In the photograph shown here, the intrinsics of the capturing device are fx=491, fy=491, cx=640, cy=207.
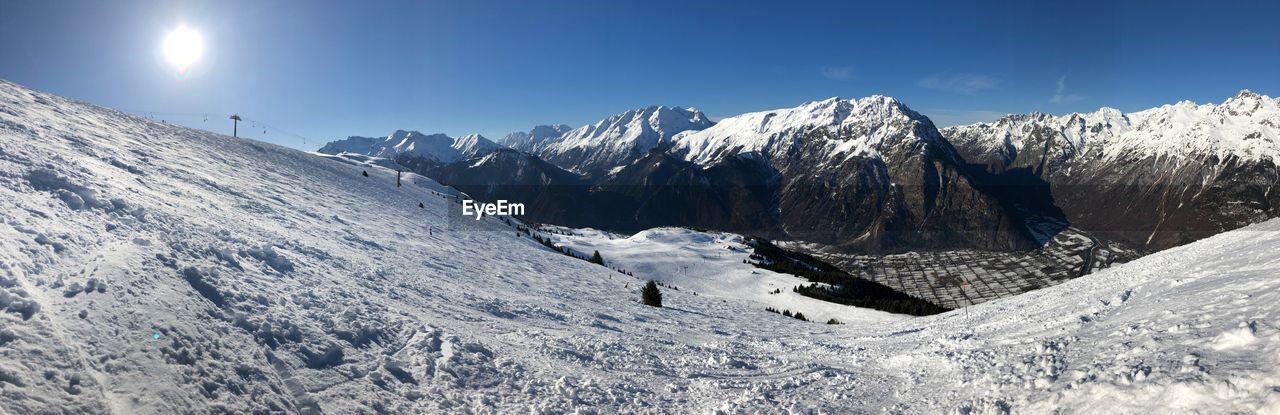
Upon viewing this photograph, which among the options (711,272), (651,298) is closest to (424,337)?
(651,298)

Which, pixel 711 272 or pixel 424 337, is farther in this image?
pixel 711 272

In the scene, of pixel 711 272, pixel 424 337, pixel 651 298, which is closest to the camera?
pixel 424 337

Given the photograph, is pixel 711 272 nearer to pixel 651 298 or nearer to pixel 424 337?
pixel 651 298

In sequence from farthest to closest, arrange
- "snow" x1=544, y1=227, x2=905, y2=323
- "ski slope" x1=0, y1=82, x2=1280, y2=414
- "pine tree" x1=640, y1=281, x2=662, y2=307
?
"snow" x1=544, y1=227, x2=905, y2=323
"pine tree" x1=640, y1=281, x2=662, y2=307
"ski slope" x1=0, y1=82, x2=1280, y2=414

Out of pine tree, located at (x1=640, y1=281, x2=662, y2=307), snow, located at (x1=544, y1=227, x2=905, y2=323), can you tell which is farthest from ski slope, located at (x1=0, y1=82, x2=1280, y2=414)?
snow, located at (x1=544, y1=227, x2=905, y2=323)

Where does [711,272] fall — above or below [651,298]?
below

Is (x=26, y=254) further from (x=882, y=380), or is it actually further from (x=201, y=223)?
(x=882, y=380)

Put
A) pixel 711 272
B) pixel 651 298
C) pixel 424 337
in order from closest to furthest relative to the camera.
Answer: pixel 424 337
pixel 651 298
pixel 711 272

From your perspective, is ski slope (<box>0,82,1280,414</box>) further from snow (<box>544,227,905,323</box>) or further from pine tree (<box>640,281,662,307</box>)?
snow (<box>544,227,905,323</box>)

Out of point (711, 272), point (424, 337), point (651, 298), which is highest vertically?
point (424, 337)
